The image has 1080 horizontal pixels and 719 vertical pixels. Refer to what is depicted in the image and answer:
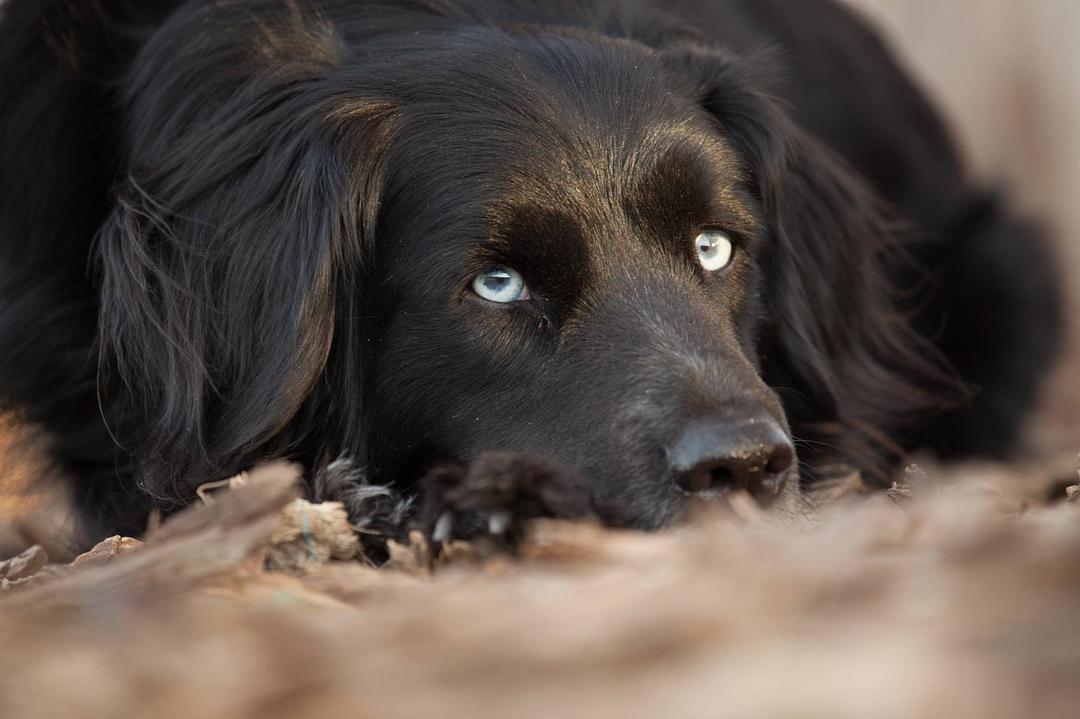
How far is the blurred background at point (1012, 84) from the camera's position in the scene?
15.8 ft

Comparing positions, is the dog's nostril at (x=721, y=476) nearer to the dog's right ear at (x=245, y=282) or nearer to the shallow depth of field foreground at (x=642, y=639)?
the shallow depth of field foreground at (x=642, y=639)

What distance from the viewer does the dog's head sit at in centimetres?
227

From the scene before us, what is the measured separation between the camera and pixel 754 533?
140 centimetres

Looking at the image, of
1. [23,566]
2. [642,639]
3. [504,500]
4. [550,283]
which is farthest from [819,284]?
[642,639]

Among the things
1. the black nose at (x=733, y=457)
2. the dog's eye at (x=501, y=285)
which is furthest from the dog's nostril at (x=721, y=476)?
the dog's eye at (x=501, y=285)

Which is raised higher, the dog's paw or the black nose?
the black nose

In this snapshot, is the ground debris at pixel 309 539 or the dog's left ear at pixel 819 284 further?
the dog's left ear at pixel 819 284

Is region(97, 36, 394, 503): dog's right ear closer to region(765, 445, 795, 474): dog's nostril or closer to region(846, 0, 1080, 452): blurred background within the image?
region(765, 445, 795, 474): dog's nostril

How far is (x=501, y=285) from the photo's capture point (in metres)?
2.33

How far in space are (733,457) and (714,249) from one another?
2.39 ft

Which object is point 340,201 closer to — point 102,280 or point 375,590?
point 102,280

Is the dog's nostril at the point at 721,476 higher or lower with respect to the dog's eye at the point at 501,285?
lower

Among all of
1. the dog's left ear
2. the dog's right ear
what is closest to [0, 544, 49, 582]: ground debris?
the dog's right ear

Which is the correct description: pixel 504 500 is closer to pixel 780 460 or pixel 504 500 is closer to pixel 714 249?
pixel 780 460
